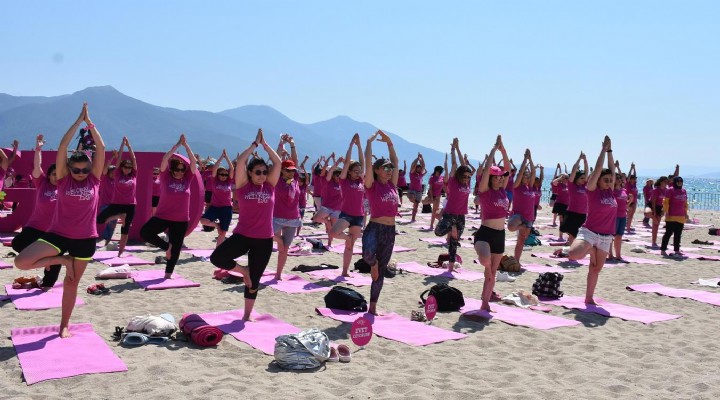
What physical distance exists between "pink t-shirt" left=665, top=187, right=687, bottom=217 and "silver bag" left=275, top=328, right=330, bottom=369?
37.9 feet

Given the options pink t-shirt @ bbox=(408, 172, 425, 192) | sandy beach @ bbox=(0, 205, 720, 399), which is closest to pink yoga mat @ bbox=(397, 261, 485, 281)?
sandy beach @ bbox=(0, 205, 720, 399)

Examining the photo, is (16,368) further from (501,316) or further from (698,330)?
(698,330)

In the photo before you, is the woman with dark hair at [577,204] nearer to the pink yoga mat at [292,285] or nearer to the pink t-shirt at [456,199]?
the pink t-shirt at [456,199]

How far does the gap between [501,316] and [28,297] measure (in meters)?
6.18

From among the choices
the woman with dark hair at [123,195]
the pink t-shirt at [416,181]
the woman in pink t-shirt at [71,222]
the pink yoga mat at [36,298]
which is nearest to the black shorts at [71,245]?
the woman in pink t-shirt at [71,222]

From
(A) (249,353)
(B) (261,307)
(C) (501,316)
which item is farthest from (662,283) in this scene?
(A) (249,353)

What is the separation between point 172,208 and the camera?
881 cm

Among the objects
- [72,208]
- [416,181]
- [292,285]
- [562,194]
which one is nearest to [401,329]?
[292,285]

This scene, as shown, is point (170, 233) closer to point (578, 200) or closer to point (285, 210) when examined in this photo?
point (285, 210)

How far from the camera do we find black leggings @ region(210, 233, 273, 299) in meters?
6.46

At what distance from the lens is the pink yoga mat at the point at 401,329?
20.4 feet

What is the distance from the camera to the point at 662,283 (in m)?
10.4

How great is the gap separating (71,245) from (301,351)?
2.52 meters

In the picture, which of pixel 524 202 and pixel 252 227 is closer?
pixel 252 227
